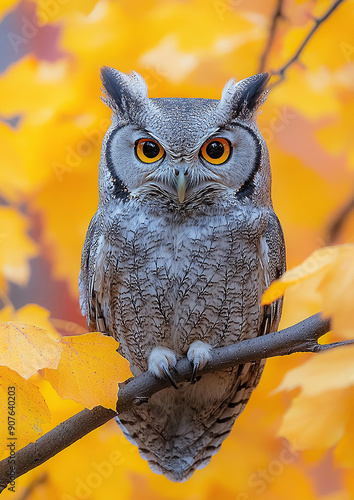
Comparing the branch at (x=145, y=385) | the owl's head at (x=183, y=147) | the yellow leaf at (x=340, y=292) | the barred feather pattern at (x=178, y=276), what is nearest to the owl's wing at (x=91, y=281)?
the barred feather pattern at (x=178, y=276)

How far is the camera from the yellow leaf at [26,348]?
3.05 ft

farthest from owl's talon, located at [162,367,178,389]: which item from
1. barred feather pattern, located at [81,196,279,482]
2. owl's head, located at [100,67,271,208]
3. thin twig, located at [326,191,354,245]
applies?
thin twig, located at [326,191,354,245]

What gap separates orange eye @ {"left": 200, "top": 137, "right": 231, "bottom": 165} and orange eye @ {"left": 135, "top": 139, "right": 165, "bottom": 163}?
10cm

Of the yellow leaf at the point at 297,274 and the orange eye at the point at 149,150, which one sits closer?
the yellow leaf at the point at 297,274

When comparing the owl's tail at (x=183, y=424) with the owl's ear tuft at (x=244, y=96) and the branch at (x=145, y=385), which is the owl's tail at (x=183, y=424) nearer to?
the branch at (x=145, y=385)

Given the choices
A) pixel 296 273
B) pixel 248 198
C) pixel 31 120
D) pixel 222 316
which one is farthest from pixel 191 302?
pixel 31 120

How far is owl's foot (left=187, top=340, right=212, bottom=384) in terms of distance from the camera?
1.39 m

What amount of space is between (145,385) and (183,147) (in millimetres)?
542

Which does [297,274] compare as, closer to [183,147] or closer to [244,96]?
[183,147]

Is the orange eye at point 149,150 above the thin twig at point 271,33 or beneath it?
beneath

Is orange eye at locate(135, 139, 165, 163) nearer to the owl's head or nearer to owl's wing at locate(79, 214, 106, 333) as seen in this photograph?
the owl's head

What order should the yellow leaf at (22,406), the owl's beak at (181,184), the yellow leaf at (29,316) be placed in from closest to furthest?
the yellow leaf at (22,406), the owl's beak at (181,184), the yellow leaf at (29,316)

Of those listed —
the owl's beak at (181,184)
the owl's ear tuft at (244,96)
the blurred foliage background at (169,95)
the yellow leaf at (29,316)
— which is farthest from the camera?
the blurred foliage background at (169,95)

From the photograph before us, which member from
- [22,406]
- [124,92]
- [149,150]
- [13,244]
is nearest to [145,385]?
[22,406]
